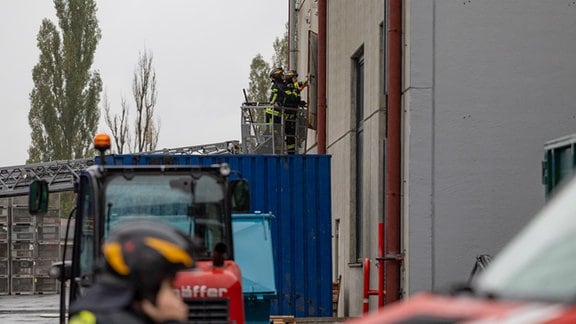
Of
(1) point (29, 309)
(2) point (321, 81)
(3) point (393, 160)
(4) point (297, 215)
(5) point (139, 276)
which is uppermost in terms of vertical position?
(2) point (321, 81)

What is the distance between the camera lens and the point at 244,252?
15.3 meters

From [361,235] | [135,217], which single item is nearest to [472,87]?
[361,235]

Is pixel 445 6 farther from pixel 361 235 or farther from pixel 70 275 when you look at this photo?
pixel 70 275

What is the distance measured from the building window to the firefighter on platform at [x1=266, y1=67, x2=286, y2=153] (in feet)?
5.79

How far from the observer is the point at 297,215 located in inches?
832

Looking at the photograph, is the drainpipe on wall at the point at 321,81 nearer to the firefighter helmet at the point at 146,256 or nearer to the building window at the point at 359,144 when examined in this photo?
the building window at the point at 359,144

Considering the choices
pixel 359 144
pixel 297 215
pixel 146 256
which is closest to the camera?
pixel 146 256

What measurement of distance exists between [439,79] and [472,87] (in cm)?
46

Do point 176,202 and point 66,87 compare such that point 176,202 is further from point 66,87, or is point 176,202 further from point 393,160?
point 66,87

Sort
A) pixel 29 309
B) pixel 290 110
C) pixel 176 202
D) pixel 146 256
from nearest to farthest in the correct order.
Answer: pixel 146 256
pixel 176 202
pixel 290 110
pixel 29 309

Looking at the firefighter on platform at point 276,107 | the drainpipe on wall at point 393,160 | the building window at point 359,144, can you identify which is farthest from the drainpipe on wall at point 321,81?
the drainpipe on wall at point 393,160

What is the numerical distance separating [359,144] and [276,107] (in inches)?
89.7

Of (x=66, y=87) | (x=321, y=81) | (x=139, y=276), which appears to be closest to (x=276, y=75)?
(x=321, y=81)

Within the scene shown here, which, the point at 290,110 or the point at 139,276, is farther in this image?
the point at 290,110
